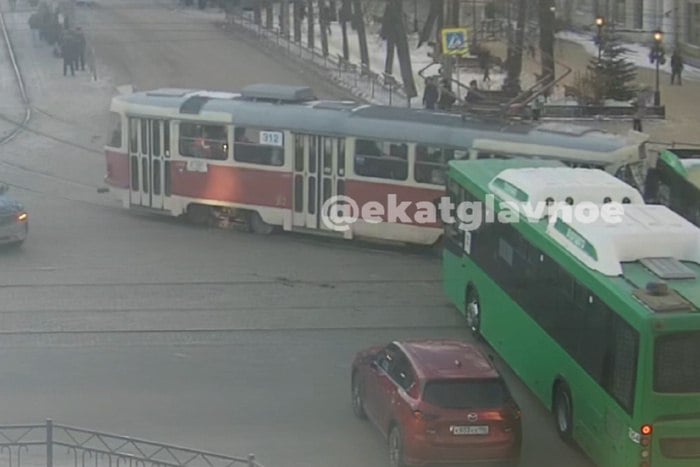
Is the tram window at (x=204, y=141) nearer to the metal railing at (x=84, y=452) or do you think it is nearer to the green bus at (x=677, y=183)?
the green bus at (x=677, y=183)

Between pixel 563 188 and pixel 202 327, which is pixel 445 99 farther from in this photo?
pixel 563 188

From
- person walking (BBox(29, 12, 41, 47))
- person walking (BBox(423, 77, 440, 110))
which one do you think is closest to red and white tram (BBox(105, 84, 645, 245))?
person walking (BBox(423, 77, 440, 110))

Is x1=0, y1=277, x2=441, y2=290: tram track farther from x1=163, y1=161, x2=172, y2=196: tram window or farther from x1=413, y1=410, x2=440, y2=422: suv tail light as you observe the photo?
x1=413, y1=410, x2=440, y2=422: suv tail light

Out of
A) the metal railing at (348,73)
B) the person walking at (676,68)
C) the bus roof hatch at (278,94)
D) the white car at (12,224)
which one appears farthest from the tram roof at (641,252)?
the person walking at (676,68)

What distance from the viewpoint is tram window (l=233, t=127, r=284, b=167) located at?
23.9m

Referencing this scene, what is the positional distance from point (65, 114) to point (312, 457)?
2899 cm

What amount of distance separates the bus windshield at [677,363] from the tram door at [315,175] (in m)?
12.0

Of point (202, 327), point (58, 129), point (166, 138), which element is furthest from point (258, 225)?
point (58, 129)

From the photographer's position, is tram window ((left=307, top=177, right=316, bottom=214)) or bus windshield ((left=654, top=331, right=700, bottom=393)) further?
tram window ((left=307, top=177, right=316, bottom=214))

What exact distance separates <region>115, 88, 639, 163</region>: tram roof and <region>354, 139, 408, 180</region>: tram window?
15cm

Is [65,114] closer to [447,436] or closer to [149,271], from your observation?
[149,271]

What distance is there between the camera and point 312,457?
13195 mm

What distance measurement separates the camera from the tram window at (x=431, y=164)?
22.2 metres

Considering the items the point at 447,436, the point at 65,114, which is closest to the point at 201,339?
the point at 447,436
